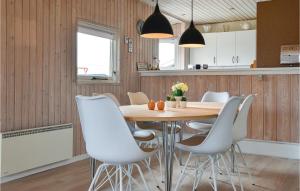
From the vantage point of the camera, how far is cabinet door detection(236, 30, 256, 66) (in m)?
7.39

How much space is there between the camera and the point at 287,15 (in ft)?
18.1

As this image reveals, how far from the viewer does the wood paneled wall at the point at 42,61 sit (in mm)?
3359

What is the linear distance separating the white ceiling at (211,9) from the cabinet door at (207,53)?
43 centimetres

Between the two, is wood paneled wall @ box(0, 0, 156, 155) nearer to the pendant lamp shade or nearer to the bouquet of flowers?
the pendant lamp shade

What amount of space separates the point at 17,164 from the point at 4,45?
4.08 ft

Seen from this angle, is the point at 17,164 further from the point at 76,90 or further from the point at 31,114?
the point at 76,90

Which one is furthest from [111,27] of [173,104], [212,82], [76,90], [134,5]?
[173,104]

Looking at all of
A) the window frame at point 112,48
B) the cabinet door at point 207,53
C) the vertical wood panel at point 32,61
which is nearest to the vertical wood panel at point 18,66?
the vertical wood panel at point 32,61

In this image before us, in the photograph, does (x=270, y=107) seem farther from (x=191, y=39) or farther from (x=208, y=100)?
(x=191, y=39)

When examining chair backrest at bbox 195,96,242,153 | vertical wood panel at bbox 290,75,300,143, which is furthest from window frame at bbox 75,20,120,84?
vertical wood panel at bbox 290,75,300,143

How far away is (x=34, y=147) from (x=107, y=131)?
1.72m

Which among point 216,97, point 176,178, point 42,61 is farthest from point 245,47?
point 42,61

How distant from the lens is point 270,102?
4.61m

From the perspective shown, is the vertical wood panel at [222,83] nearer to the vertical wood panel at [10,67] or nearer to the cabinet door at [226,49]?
the cabinet door at [226,49]
